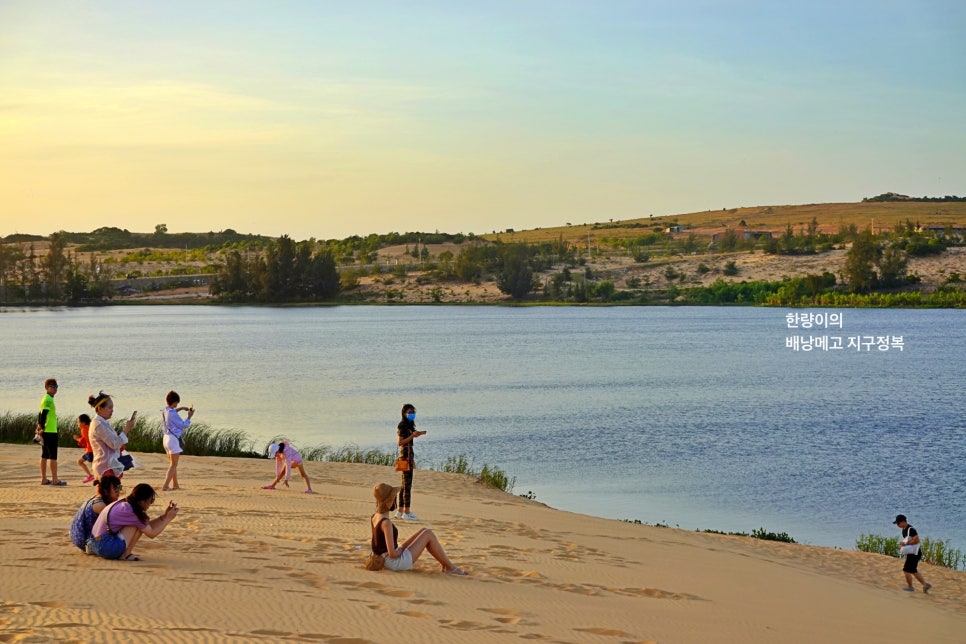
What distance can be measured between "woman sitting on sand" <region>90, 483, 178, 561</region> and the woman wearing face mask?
452 cm

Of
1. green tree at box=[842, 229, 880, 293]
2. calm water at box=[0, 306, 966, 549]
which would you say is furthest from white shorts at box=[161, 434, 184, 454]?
green tree at box=[842, 229, 880, 293]

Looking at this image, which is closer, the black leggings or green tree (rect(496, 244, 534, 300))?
the black leggings

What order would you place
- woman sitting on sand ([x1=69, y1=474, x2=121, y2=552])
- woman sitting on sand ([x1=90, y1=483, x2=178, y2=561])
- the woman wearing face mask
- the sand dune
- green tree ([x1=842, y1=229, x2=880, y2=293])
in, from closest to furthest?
the sand dune, woman sitting on sand ([x1=90, y1=483, x2=178, y2=561]), woman sitting on sand ([x1=69, y1=474, x2=121, y2=552]), the woman wearing face mask, green tree ([x1=842, y1=229, x2=880, y2=293])

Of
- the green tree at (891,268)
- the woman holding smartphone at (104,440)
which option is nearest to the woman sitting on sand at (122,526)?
the woman holding smartphone at (104,440)

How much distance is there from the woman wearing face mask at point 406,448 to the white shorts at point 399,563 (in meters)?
3.33

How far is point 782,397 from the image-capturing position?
45906mm

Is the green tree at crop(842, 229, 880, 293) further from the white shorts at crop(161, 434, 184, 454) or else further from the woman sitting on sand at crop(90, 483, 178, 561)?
the woman sitting on sand at crop(90, 483, 178, 561)

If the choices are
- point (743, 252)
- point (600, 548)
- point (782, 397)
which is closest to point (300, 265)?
point (743, 252)

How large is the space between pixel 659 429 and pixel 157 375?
97.5 ft

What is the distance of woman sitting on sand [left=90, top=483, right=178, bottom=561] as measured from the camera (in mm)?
10898

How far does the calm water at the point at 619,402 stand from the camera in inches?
962

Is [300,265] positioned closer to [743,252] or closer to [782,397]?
[743,252]

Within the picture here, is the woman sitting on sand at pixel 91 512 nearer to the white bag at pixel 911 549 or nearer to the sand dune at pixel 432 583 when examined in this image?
the sand dune at pixel 432 583

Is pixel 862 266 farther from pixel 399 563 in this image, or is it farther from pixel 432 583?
pixel 432 583
